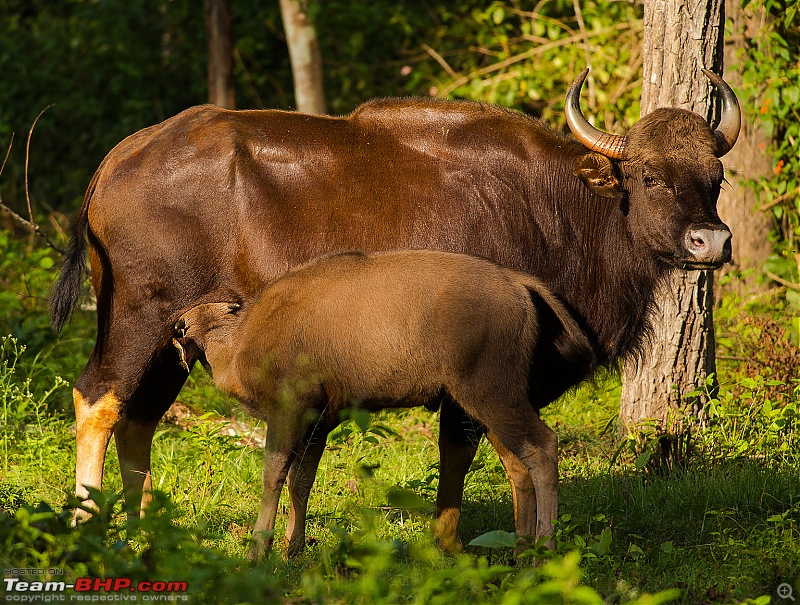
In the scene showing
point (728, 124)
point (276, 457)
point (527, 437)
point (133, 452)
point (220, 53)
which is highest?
point (728, 124)

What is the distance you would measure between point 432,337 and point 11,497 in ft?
8.83

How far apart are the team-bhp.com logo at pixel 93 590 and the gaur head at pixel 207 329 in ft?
5.05

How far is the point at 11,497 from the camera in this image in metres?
5.68

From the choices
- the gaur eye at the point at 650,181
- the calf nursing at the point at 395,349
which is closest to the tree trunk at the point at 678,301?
the gaur eye at the point at 650,181

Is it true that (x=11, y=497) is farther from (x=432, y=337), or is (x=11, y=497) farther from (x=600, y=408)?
(x=600, y=408)

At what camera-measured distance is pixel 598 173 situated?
5359 mm

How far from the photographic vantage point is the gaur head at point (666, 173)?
5.09 m

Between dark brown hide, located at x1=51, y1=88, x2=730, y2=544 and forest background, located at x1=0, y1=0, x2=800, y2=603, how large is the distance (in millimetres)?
807

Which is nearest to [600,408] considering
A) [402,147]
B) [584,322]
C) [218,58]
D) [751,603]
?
[584,322]

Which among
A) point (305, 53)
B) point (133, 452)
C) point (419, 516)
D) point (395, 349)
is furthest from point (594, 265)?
point (305, 53)

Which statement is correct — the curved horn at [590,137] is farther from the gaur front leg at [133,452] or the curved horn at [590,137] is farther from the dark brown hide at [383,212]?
the gaur front leg at [133,452]

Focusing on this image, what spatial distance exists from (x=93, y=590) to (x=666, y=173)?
3.35 meters

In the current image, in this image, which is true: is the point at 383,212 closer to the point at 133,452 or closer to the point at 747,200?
the point at 133,452

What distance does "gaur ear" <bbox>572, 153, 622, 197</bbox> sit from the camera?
5355mm
